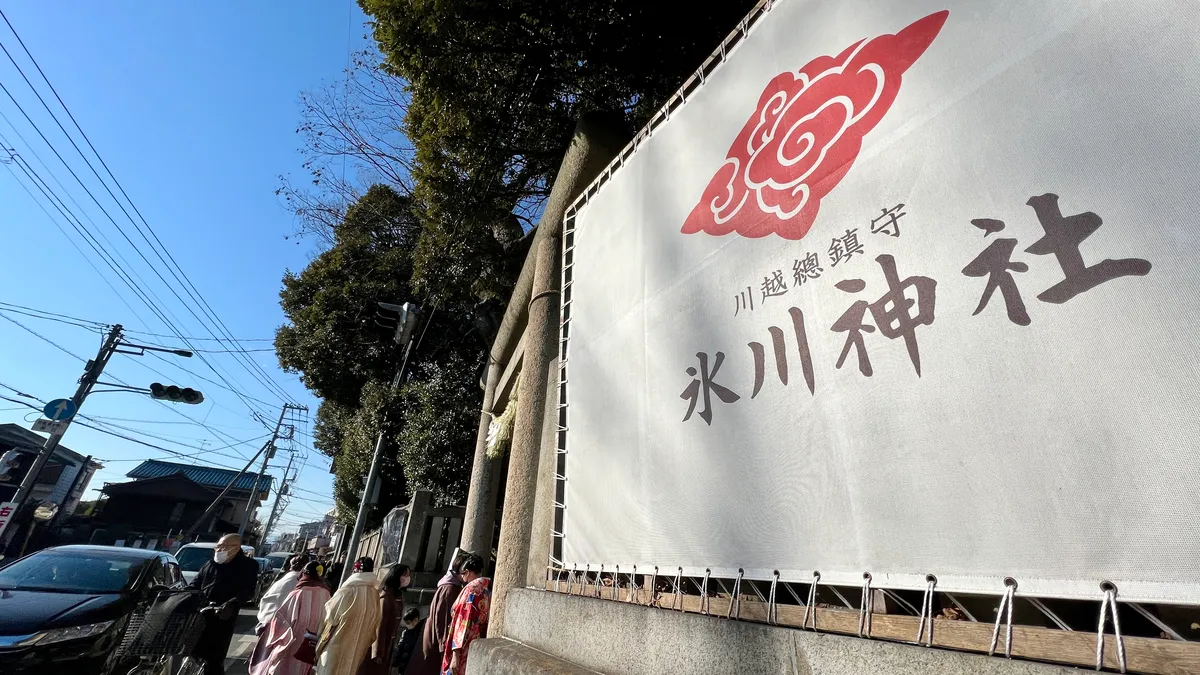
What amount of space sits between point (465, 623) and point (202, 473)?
1654 inches

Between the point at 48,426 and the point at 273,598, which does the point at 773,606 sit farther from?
the point at 48,426

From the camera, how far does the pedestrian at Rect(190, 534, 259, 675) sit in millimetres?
4605

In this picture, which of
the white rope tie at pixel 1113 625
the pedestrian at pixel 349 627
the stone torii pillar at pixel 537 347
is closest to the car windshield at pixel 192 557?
the pedestrian at pixel 349 627

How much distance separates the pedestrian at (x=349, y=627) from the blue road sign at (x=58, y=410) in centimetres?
1134

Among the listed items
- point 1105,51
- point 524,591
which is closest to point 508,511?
point 524,591

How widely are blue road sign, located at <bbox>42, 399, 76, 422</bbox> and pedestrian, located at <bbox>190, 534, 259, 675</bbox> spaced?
9.27 m

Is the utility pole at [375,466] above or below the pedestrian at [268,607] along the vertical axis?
above

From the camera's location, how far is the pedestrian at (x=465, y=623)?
12.6 feet

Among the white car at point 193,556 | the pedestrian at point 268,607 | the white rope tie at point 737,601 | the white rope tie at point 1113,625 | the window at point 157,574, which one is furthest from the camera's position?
the white car at point 193,556

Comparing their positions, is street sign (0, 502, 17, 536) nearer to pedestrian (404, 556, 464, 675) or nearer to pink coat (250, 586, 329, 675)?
pink coat (250, 586, 329, 675)

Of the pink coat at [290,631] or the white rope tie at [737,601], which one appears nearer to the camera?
the white rope tie at [737,601]

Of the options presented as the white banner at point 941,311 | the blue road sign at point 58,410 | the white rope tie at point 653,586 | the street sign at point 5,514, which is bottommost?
the white rope tie at point 653,586

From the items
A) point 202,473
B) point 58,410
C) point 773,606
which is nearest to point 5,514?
point 58,410

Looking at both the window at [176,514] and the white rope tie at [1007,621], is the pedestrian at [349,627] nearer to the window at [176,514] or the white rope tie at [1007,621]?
the white rope tie at [1007,621]
